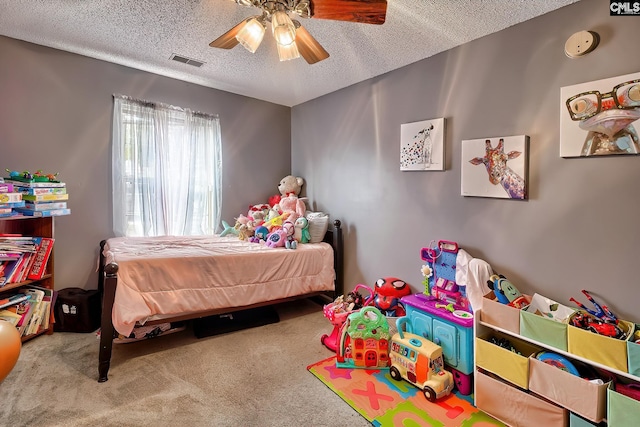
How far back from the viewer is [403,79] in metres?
2.84

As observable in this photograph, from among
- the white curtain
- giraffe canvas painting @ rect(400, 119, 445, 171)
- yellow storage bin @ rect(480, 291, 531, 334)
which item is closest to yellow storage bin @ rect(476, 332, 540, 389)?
yellow storage bin @ rect(480, 291, 531, 334)

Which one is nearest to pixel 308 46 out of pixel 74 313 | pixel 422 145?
pixel 422 145

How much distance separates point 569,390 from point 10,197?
352cm

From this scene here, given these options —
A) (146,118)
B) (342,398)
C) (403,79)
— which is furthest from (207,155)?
(342,398)

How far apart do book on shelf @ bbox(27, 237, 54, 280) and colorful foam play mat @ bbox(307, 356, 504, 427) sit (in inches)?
88.4

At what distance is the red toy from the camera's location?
2.70 meters

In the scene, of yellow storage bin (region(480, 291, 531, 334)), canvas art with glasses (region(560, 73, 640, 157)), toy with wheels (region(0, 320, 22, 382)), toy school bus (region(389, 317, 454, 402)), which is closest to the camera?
toy with wheels (region(0, 320, 22, 382))

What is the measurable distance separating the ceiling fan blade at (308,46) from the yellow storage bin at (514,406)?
2131 millimetres

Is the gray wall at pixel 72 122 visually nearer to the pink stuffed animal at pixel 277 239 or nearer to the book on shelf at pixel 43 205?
the book on shelf at pixel 43 205

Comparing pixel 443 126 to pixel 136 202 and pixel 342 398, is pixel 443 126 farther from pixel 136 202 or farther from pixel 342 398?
pixel 136 202

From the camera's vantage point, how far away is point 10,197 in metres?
2.22

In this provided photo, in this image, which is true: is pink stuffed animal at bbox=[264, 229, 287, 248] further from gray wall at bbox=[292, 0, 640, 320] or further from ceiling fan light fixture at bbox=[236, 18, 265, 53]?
ceiling fan light fixture at bbox=[236, 18, 265, 53]

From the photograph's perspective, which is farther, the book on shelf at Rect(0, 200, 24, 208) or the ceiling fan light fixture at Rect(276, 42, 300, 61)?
the book on shelf at Rect(0, 200, 24, 208)

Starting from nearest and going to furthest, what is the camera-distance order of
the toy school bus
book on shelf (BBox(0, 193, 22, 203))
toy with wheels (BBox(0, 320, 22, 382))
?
toy with wheels (BBox(0, 320, 22, 382)) < the toy school bus < book on shelf (BBox(0, 193, 22, 203))
